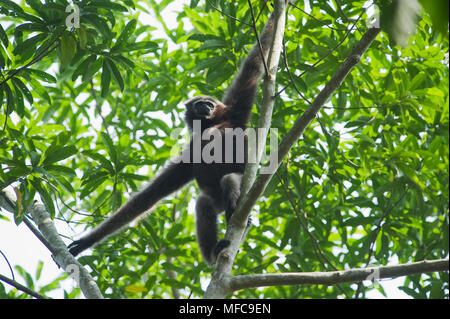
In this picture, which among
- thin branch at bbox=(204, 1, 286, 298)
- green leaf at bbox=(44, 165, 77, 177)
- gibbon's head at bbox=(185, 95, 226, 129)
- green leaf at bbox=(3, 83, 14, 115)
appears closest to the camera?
thin branch at bbox=(204, 1, 286, 298)

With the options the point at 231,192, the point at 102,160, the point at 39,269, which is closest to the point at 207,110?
the point at 231,192

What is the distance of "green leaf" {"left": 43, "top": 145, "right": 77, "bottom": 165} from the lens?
5.54 m

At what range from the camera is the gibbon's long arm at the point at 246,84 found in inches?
258

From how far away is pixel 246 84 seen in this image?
6.95 m

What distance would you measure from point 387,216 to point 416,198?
1.66 feet

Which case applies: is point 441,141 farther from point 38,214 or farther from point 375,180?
point 38,214

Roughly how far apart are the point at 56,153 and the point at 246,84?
3010 millimetres

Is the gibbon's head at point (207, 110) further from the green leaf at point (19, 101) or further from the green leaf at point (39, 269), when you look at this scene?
the green leaf at point (39, 269)

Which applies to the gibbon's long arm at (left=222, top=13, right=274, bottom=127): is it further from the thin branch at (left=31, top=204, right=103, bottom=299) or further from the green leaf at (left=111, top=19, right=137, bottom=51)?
the thin branch at (left=31, top=204, right=103, bottom=299)

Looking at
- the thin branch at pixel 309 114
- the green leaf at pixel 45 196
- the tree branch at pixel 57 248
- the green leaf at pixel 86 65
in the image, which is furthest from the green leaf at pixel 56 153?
the thin branch at pixel 309 114

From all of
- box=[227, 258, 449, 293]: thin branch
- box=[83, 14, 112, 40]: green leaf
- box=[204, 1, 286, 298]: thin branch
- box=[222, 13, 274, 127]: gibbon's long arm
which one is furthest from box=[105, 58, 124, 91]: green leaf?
box=[227, 258, 449, 293]: thin branch

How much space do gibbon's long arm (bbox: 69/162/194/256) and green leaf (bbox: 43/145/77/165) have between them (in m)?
1.53

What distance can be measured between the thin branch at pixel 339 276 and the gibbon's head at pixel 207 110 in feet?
13.7
